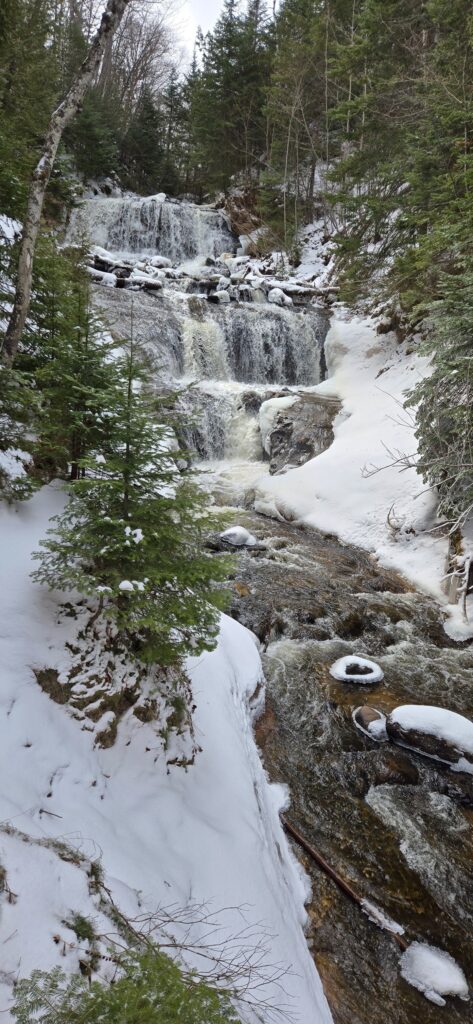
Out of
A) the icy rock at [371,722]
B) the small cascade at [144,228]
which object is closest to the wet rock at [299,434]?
the icy rock at [371,722]

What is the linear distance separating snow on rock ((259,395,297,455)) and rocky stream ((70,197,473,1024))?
0.05 meters

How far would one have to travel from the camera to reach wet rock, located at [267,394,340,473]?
1412 centimetres

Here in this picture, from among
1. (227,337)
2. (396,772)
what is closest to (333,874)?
(396,772)

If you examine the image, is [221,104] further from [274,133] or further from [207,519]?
[207,519]

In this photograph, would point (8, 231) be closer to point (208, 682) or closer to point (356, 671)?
point (208, 682)

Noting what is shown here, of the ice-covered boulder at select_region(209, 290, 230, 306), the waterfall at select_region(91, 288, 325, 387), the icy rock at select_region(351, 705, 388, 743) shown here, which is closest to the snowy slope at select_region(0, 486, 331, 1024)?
the icy rock at select_region(351, 705, 388, 743)

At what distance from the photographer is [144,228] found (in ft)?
87.4

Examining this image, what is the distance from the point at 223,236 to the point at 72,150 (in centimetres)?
1097

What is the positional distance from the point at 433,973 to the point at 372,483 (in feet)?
31.4

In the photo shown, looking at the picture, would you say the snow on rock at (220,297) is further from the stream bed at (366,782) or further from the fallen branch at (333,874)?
the fallen branch at (333,874)

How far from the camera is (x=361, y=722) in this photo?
5.44m

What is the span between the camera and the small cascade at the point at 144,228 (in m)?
26.3

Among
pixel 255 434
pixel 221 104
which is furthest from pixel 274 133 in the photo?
pixel 255 434

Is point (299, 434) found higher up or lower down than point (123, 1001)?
higher up
